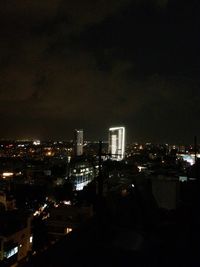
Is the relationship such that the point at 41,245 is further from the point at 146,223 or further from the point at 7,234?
the point at 146,223

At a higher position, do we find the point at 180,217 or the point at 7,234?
the point at 180,217

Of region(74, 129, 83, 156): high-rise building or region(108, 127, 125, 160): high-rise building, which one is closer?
region(108, 127, 125, 160): high-rise building

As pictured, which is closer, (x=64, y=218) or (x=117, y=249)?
(x=117, y=249)

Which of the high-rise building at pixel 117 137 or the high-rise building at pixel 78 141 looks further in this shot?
Answer: the high-rise building at pixel 78 141

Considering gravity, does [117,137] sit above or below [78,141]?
above

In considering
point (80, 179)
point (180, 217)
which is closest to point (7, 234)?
point (180, 217)

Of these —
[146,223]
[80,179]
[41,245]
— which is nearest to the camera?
[146,223]

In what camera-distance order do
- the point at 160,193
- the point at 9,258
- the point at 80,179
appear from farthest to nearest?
the point at 80,179, the point at 9,258, the point at 160,193

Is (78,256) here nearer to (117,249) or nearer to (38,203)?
(117,249)

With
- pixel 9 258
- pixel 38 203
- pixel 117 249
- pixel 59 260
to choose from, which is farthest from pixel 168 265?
pixel 38 203

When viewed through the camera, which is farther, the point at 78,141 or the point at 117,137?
the point at 78,141
